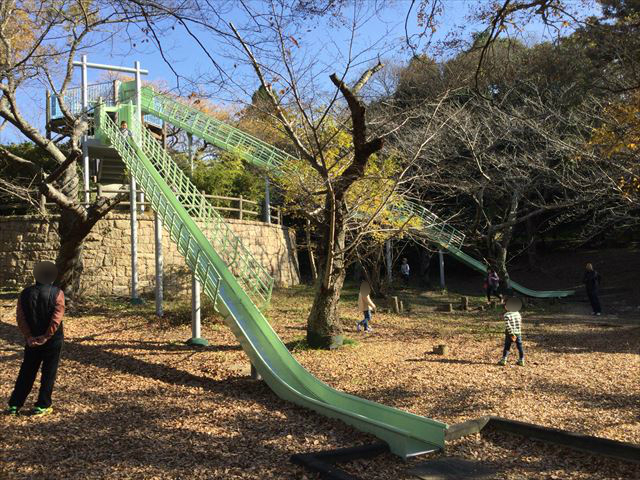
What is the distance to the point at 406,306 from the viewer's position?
17.3 metres

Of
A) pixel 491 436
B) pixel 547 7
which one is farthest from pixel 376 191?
pixel 491 436

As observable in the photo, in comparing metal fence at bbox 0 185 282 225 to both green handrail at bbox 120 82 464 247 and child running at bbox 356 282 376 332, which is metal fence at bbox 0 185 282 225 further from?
child running at bbox 356 282 376 332

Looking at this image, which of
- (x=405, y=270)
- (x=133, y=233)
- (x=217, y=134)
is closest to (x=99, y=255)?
(x=133, y=233)

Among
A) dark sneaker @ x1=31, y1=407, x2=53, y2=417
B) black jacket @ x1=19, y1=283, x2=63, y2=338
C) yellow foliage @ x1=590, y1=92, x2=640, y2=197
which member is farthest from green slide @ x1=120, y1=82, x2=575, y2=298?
dark sneaker @ x1=31, y1=407, x2=53, y2=417

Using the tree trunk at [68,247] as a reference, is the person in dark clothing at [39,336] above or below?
below

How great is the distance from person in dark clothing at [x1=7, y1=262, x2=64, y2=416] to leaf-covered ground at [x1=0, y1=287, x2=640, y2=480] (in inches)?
8.8

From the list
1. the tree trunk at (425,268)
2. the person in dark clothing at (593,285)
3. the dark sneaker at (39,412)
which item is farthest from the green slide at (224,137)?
the dark sneaker at (39,412)

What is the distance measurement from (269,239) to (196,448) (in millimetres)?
16476

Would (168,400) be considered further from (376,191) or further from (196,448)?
(376,191)

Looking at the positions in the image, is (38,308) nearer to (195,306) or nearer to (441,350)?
(195,306)

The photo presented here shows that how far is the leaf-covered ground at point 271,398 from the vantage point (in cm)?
450

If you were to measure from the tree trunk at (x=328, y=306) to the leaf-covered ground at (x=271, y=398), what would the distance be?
311mm

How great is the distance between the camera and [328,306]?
9766 millimetres

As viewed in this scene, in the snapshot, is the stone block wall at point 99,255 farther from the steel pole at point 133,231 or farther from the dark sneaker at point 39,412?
the dark sneaker at point 39,412
